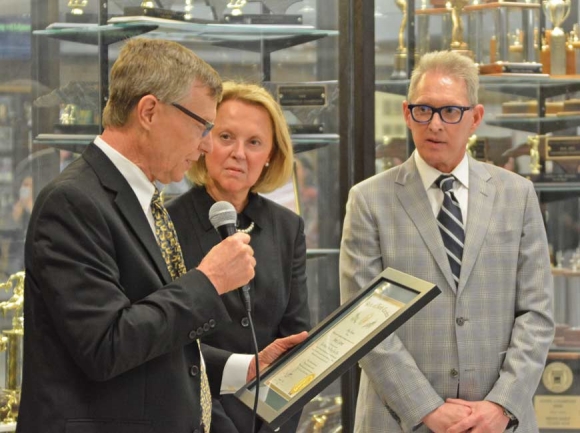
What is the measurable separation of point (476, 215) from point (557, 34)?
1508 mm

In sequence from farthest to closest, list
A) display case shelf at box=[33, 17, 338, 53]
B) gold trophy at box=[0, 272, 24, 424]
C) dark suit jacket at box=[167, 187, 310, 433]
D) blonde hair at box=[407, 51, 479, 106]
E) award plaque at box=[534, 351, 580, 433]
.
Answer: award plaque at box=[534, 351, 580, 433], display case shelf at box=[33, 17, 338, 53], gold trophy at box=[0, 272, 24, 424], blonde hair at box=[407, 51, 479, 106], dark suit jacket at box=[167, 187, 310, 433]

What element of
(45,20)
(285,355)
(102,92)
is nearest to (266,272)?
(285,355)

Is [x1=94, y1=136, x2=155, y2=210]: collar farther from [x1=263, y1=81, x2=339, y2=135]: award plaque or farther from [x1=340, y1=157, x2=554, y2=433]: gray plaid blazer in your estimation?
[x1=263, y1=81, x2=339, y2=135]: award plaque

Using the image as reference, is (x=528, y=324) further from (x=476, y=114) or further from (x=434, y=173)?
(x=476, y=114)

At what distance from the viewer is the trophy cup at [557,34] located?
428 centimetres

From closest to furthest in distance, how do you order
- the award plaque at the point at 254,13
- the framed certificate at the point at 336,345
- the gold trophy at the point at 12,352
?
1. the framed certificate at the point at 336,345
2. the gold trophy at the point at 12,352
3. the award plaque at the point at 254,13

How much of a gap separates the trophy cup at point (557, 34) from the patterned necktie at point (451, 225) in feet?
4.54

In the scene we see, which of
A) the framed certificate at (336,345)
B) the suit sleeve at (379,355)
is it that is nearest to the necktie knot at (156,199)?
the framed certificate at (336,345)

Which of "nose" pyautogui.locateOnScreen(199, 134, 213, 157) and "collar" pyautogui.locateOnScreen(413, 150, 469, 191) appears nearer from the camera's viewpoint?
"nose" pyautogui.locateOnScreen(199, 134, 213, 157)

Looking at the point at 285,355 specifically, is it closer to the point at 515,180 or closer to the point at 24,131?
the point at 515,180

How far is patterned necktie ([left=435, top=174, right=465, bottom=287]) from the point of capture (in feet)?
10.0

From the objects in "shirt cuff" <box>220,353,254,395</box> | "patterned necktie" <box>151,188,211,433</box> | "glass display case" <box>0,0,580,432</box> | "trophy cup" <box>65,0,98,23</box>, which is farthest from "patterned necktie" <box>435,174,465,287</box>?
"trophy cup" <box>65,0,98,23</box>

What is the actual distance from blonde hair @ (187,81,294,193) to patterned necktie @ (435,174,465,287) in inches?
18.5

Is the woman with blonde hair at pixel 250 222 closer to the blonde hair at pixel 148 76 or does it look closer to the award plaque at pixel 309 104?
the blonde hair at pixel 148 76
